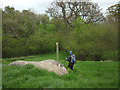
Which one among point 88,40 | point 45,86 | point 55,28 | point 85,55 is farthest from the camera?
point 55,28

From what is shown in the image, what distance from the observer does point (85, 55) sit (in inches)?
902

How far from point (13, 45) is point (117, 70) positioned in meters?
26.9

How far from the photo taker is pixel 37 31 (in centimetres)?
3381

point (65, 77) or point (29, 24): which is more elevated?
point (29, 24)

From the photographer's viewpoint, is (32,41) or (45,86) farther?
(32,41)

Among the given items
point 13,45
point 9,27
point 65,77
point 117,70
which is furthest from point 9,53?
point 117,70

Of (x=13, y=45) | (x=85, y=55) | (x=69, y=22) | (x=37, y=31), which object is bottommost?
(x=85, y=55)

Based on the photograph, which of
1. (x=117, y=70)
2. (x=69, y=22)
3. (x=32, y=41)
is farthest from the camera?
(x=69, y=22)

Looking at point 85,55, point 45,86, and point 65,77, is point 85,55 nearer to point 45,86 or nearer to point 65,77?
point 65,77

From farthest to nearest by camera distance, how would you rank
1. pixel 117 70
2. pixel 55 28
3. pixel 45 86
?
1. pixel 55 28
2. pixel 45 86
3. pixel 117 70

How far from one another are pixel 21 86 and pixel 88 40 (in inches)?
659

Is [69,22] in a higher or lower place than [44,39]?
higher

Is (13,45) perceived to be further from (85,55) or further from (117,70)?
(117,70)

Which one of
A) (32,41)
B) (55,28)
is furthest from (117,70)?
(55,28)
